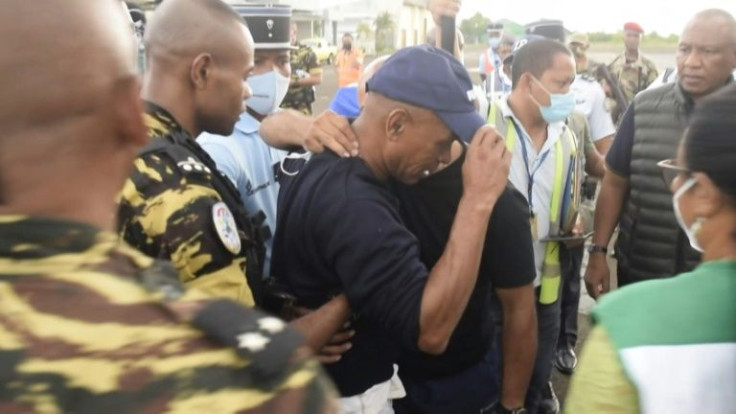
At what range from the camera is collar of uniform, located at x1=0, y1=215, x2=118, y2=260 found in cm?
77

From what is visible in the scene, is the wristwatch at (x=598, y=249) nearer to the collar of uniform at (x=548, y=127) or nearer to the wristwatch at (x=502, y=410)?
the collar of uniform at (x=548, y=127)

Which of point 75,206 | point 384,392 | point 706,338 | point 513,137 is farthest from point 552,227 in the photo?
point 75,206

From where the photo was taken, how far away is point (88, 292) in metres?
0.76

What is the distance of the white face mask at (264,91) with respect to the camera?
3168mm

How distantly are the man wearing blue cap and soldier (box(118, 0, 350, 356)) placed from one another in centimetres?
15

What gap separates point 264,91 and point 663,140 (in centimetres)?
178

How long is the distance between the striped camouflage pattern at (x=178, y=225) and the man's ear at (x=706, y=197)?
3.33 ft

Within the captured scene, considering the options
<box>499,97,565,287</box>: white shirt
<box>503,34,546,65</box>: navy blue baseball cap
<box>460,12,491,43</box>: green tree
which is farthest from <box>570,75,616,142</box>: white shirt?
<box>460,12,491,43</box>: green tree

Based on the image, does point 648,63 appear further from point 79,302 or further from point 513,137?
point 79,302

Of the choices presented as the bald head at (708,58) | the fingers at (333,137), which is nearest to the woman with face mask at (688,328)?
the fingers at (333,137)

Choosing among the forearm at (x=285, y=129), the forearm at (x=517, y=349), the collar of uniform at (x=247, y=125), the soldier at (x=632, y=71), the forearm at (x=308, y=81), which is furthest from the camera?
the soldier at (x=632, y=71)

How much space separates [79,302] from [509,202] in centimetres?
174

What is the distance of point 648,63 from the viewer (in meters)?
7.86

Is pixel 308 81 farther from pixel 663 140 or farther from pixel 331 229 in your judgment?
pixel 331 229
